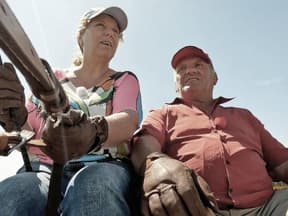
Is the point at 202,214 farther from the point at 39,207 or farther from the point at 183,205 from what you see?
the point at 39,207

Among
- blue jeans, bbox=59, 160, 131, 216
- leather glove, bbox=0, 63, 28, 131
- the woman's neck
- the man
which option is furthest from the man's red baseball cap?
leather glove, bbox=0, 63, 28, 131

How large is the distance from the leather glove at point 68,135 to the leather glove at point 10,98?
16 cm

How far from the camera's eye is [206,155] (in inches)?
81.7

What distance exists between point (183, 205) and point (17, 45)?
850 millimetres

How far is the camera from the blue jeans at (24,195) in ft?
4.41

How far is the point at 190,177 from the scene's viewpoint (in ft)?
5.21

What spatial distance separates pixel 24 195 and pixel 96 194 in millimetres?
257

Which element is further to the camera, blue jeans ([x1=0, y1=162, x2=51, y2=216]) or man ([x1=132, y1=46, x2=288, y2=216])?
man ([x1=132, y1=46, x2=288, y2=216])

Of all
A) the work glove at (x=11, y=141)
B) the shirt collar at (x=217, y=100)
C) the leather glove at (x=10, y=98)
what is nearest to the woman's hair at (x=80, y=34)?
the shirt collar at (x=217, y=100)

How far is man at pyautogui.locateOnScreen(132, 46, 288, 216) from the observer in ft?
5.14

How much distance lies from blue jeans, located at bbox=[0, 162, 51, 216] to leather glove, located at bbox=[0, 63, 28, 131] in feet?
0.62

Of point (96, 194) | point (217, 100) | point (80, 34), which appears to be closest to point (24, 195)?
point (96, 194)

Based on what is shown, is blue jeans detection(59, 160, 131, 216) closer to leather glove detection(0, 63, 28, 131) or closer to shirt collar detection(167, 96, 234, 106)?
leather glove detection(0, 63, 28, 131)

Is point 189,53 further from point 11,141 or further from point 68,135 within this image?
point 11,141
